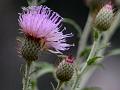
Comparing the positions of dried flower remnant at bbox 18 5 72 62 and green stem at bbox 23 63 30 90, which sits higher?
dried flower remnant at bbox 18 5 72 62

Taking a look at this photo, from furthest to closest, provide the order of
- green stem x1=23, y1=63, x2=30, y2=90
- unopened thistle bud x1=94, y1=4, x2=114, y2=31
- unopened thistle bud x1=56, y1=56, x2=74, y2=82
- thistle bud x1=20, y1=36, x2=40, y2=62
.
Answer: unopened thistle bud x1=94, y1=4, x2=114, y2=31 < unopened thistle bud x1=56, y1=56, x2=74, y2=82 < thistle bud x1=20, y1=36, x2=40, y2=62 < green stem x1=23, y1=63, x2=30, y2=90

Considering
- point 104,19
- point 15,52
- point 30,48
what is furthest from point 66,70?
point 15,52

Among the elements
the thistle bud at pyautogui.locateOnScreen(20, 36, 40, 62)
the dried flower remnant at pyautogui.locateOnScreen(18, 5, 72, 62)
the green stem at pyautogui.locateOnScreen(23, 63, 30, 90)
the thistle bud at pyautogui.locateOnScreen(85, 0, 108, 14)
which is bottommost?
the green stem at pyautogui.locateOnScreen(23, 63, 30, 90)

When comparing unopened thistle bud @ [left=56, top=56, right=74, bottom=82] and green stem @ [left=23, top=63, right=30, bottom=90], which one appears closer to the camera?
green stem @ [left=23, top=63, right=30, bottom=90]

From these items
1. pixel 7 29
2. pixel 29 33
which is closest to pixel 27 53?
pixel 29 33

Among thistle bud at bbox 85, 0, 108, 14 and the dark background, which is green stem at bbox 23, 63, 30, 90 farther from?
the dark background

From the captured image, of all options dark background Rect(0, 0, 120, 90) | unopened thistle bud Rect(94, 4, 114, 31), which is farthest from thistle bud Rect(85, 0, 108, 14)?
dark background Rect(0, 0, 120, 90)

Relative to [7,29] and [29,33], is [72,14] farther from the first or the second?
[29,33]

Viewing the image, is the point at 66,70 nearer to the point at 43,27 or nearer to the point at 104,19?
the point at 43,27
